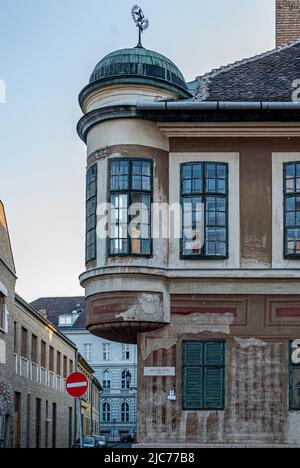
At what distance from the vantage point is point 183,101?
20.5 metres

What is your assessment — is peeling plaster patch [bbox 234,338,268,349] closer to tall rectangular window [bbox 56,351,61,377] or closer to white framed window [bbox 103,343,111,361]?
tall rectangular window [bbox 56,351,61,377]

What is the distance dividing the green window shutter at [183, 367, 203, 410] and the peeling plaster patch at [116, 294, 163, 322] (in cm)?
138

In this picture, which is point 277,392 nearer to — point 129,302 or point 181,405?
point 181,405

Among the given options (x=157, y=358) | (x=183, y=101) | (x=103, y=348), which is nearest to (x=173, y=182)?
(x=183, y=101)

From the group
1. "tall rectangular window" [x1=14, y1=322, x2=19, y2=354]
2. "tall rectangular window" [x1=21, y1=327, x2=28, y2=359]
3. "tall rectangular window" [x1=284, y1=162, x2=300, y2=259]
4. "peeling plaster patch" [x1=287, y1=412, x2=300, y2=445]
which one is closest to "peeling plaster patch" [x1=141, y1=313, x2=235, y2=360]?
"tall rectangular window" [x1=284, y1=162, x2=300, y2=259]

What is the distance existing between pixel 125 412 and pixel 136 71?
8263 cm

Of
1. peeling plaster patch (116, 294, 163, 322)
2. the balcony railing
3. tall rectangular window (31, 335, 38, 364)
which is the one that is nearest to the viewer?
peeling plaster patch (116, 294, 163, 322)

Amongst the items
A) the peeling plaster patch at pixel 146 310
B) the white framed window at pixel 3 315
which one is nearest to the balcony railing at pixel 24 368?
the white framed window at pixel 3 315

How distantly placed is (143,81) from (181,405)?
25.1 feet

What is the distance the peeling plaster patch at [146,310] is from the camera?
19.5 m

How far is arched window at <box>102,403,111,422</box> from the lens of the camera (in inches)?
3912

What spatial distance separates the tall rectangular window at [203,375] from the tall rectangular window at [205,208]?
6.89ft

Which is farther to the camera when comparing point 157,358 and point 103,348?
point 103,348
